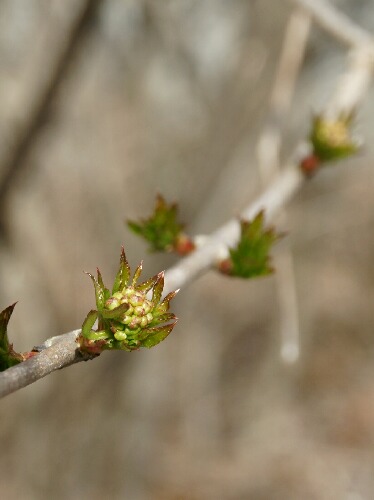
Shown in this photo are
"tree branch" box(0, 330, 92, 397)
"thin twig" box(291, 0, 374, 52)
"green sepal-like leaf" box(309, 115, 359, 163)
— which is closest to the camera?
"tree branch" box(0, 330, 92, 397)

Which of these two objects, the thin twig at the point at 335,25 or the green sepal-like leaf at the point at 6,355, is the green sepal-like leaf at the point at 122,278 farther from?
the thin twig at the point at 335,25

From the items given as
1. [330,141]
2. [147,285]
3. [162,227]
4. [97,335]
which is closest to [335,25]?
[330,141]

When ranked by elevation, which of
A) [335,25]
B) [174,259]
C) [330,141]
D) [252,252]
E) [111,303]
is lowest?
[111,303]

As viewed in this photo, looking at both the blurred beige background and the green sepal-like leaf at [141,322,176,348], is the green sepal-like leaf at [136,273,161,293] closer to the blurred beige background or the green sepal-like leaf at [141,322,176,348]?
the green sepal-like leaf at [141,322,176,348]

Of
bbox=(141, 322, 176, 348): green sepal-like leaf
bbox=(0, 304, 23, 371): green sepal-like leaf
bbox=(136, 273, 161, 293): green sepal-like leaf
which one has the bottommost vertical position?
bbox=(141, 322, 176, 348): green sepal-like leaf

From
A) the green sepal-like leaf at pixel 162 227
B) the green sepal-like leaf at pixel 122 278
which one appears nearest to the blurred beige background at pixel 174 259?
the green sepal-like leaf at pixel 162 227

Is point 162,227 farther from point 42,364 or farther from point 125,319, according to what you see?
point 42,364

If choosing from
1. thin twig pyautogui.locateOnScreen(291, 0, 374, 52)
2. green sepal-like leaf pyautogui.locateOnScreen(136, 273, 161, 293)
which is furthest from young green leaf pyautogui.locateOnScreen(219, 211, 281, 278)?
thin twig pyautogui.locateOnScreen(291, 0, 374, 52)
